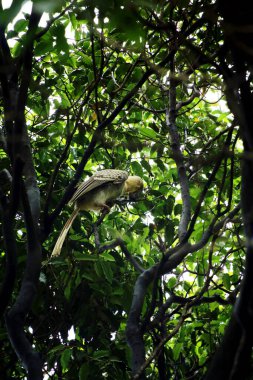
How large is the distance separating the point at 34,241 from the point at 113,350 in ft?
4.94

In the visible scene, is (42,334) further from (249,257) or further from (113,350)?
(249,257)

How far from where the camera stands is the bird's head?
7.13 metres

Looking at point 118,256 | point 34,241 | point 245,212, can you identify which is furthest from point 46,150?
point 245,212

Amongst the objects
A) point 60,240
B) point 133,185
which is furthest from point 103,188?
point 60,240

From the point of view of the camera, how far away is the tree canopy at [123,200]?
2449 mm

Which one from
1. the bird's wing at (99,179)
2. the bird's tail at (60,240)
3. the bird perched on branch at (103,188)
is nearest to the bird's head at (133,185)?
the bird perched on branch at (103,188)

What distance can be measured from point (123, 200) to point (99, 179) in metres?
0.37

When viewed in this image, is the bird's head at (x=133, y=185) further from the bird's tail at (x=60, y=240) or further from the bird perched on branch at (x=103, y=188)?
the bird's tail at (x=60, y=240)

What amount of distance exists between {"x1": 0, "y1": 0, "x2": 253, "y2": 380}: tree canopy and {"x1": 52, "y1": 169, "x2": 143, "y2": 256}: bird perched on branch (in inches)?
7.3

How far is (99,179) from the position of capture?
691cm

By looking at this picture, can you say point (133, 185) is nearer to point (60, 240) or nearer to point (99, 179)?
point (99, 179)

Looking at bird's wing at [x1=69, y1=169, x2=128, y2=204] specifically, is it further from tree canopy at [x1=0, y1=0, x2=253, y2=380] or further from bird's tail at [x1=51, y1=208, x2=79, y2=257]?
bird's tail at [x1=51, y1=208, x2=79, y2=257]

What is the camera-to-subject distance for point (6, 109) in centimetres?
321

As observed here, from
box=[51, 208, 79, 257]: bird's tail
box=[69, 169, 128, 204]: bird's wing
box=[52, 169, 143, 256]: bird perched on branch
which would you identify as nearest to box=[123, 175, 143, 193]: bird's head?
box=[52, 169, 143, 256]: bird perched on branch
